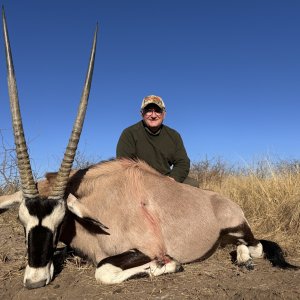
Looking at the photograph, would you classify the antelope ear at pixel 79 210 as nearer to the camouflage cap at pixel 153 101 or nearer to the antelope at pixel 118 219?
the antelope at pixel 118 219

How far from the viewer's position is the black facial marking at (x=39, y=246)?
129 inches

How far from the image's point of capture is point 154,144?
5.93m

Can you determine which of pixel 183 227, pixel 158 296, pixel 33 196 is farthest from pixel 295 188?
pixel 33 196

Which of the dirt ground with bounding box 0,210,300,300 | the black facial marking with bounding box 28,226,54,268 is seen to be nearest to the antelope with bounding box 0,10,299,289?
the black facial marking with bounding box 28,226,54,268

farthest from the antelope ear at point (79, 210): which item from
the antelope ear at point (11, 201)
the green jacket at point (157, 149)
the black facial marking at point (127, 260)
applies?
the green jacket at point (157, 149)

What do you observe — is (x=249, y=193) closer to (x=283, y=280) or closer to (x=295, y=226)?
(x=295, y=226)

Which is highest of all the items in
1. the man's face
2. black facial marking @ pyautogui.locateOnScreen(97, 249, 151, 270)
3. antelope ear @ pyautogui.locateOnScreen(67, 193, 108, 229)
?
the man's face

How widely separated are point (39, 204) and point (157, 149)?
2.72 metres

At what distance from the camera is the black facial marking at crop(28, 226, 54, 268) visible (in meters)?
3.28

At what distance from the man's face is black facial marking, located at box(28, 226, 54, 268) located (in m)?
2.85

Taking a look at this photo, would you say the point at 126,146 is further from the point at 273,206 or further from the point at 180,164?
the point at 273,206

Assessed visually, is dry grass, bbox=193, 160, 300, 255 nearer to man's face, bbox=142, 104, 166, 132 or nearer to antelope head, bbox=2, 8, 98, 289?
man's face, bbox=142, 104, 166, 132

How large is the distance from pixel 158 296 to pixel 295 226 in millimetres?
3054

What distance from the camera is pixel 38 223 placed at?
3344mm
